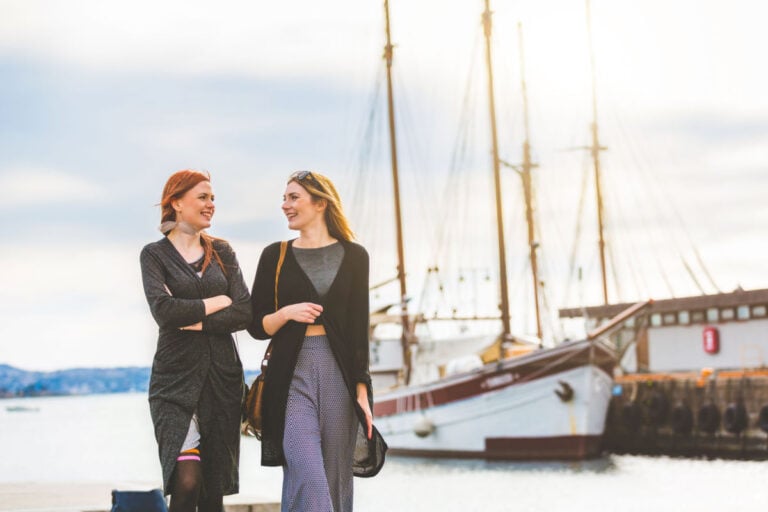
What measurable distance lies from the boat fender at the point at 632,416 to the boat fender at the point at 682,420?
1805 mm

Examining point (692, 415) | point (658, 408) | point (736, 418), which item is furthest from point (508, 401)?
point (736, 418)

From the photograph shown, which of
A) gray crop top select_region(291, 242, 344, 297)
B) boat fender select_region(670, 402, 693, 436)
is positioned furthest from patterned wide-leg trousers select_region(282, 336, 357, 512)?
boat fender select_region(670, 402, 693, 436)

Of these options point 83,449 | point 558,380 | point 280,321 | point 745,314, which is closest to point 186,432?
point 280,321

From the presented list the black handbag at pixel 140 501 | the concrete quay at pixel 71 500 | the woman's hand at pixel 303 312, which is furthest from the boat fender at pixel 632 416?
the black handbag at pixel 140 501

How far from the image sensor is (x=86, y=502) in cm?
783

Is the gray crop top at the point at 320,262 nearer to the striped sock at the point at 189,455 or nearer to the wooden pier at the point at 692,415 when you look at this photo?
the striped sock at the point at 189,455

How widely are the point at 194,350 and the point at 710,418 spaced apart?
30402 mm

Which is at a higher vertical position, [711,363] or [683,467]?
[711,363]

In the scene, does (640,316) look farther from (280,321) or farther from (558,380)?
(280,321)

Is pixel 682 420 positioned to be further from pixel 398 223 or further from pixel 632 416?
pixel 398 223

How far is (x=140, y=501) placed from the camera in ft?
16.3

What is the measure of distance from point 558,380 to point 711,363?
565 centimetres

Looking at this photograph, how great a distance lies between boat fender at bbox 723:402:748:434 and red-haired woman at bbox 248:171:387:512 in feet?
95.9

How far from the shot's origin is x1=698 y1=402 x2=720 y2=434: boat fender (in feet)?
110
